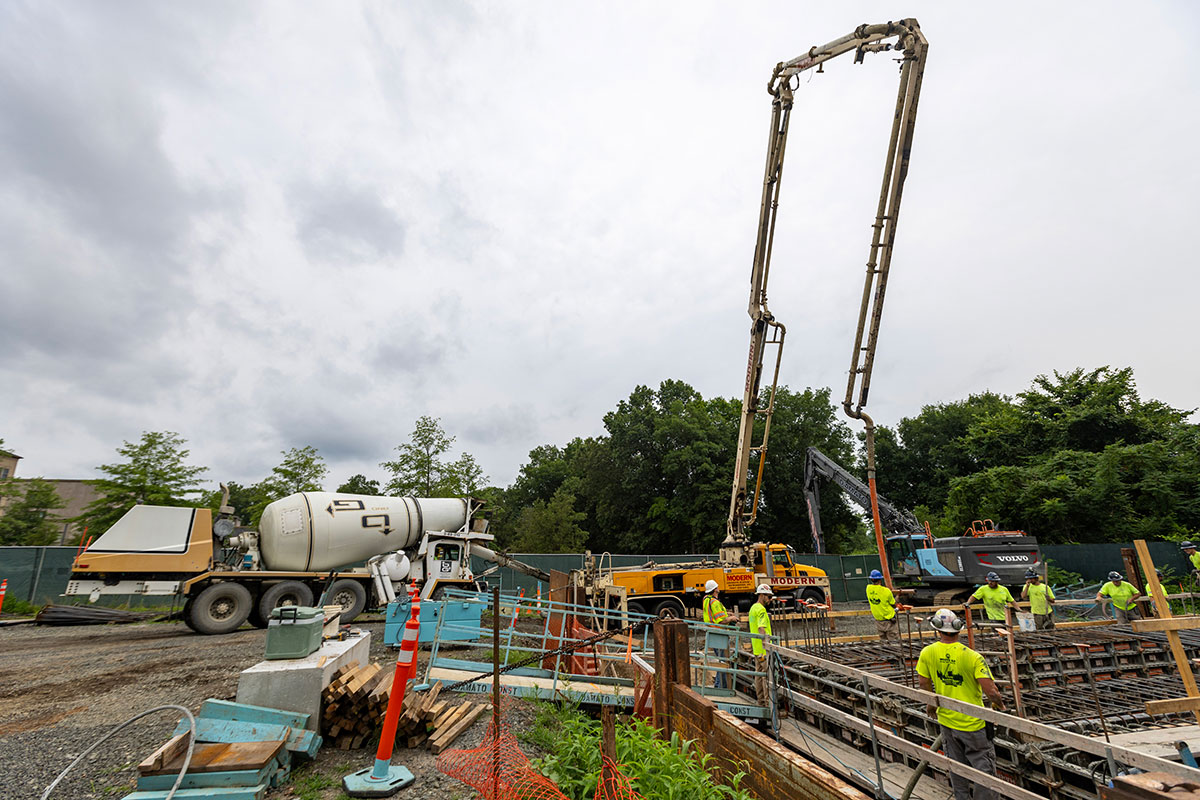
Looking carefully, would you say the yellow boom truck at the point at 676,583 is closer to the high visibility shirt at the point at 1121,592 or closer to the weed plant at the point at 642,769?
the high visibility shirt at the point at 1121,592

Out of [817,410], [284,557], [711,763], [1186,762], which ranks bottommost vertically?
[711,763]

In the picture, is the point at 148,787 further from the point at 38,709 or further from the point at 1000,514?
the point at 1000,514

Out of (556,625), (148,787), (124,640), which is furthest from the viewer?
(124,640)

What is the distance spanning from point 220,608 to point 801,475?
33169mm

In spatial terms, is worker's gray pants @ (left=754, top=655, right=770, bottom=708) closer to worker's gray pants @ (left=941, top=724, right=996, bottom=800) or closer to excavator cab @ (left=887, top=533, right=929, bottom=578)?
worker's gray pants @ (left=941, top=724, right=996, bottom=800)

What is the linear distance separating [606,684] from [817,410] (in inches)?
1389

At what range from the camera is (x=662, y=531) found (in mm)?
37375

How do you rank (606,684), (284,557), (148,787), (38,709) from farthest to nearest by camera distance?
(284,557) → (606,684) → (38,709) → (148,787)

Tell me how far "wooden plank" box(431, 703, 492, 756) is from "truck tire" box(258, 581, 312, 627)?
8.52 metres

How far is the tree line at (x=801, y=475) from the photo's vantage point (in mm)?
23031

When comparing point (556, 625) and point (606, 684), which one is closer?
point (606, 684)

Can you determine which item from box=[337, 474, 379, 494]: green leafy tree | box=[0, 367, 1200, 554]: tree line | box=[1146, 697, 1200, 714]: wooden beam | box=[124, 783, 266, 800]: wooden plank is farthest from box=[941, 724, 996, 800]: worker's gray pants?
box=[337, 474, 379, 494]: green leafy tree

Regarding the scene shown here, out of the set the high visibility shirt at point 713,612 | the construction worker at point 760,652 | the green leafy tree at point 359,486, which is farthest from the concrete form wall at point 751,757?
the green leafy tree at point 359,486

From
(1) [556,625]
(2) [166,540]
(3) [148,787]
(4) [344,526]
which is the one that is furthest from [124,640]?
(3) [148,787]
